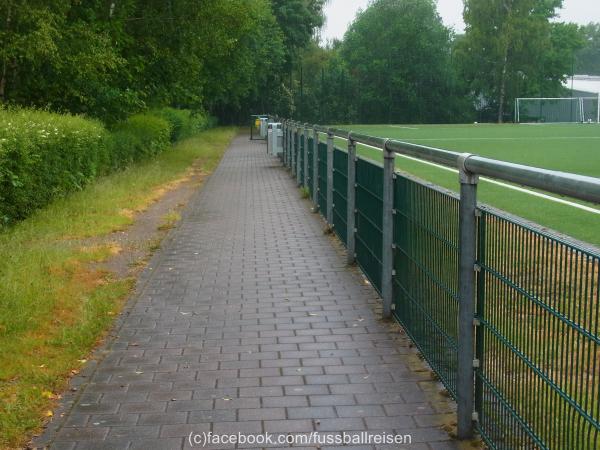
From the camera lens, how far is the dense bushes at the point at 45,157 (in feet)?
37.8

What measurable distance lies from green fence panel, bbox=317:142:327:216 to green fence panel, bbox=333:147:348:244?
65.8 inches

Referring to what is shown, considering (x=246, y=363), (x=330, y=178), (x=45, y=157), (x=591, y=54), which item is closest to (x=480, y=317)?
(x=246, y=363)

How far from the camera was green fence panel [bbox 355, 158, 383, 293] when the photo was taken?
287 inches

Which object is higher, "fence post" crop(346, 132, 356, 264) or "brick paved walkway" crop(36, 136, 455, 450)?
"fence post" crop(346, 132, 356, 264)

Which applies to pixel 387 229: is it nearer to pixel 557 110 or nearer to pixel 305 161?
pixel 305 161

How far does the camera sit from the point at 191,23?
25609 mm

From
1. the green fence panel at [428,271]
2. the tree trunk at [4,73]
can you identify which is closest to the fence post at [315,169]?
the green fence panel at [428,271]

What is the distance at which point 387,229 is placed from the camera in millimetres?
6609

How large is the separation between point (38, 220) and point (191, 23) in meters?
14.2

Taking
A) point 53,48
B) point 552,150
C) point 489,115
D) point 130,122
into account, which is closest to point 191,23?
point 130,122

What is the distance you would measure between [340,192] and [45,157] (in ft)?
16.5

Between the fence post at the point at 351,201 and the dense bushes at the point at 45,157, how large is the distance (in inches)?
162

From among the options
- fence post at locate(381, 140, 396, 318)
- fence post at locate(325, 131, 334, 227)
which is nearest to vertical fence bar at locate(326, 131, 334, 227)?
fence post at locate(325, 131, 334, 227)

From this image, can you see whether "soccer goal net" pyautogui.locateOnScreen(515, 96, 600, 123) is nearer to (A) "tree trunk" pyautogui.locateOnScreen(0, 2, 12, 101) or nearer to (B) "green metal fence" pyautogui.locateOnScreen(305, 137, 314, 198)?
(A) "tree trunk" pyautogui.locateOnScreen(0, 2, 12, 101)
